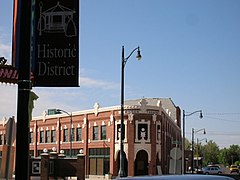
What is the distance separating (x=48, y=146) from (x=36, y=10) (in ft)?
217

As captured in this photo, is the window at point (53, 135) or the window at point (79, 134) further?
the window at point (53, 135)

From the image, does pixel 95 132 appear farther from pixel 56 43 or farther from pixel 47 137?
pixel 56 43

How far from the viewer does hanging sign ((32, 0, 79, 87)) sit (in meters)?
9.48

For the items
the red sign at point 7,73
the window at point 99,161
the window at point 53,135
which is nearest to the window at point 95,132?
the window at point 99,161

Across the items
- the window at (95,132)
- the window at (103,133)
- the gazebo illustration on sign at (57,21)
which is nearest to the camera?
the gazebo illustration on sign at (57,21)

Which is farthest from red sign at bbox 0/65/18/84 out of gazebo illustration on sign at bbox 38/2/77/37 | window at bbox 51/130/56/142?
window at bbox 51/130/56/142

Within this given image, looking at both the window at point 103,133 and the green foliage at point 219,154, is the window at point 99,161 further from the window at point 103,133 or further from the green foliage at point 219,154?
the green foliage at point 219,154

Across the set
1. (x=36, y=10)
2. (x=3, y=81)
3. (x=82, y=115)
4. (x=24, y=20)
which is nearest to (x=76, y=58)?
(x=36, y=10)

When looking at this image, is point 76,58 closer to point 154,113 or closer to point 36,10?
point 36,10

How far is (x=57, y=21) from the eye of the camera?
9812 mm

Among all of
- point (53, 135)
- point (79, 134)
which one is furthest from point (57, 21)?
point (53, 135)

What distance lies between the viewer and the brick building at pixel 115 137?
59.8m

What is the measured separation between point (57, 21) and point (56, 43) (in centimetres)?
49

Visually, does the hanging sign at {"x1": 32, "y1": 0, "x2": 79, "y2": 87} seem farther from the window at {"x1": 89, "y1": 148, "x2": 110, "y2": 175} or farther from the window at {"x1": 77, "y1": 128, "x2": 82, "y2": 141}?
the window at {"x1": 77, "y1": 128, "x2": 82, "y2": 141}
